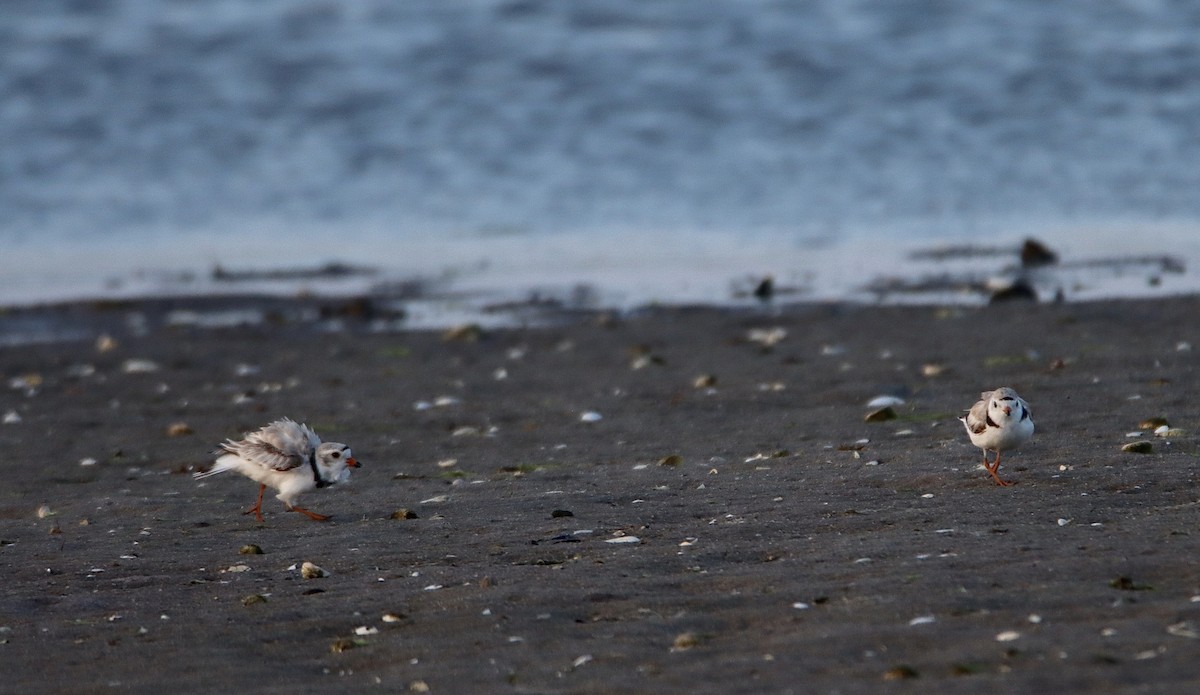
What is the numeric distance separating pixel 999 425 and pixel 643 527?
163 cm

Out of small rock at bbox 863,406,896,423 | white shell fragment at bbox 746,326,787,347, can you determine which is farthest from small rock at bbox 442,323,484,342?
small rock at bbox 863,406,896,423

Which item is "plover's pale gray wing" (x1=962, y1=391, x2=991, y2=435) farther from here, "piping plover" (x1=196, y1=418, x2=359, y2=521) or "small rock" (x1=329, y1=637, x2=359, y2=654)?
"small rock" (x1=329, y1=637, x2=359, y2=654)

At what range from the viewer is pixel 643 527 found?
6820 mm

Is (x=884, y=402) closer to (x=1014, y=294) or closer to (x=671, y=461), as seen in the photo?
(x=671, y=461)

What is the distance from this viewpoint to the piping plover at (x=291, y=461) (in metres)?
7.60

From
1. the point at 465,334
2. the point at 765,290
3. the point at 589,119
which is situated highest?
the point at 589,119

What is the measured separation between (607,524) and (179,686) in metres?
2.24

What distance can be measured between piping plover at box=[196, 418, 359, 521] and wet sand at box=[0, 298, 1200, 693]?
6.4 inches

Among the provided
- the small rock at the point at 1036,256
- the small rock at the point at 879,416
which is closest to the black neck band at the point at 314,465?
the small rock at the point at 879,416

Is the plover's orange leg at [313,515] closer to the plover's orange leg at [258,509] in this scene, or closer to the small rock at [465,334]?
the plover's orange leg at [258,509]

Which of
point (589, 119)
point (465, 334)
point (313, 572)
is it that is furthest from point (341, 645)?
point (589, 119)

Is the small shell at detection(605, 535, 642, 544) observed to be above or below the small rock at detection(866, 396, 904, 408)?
above

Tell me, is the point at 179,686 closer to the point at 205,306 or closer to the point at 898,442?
the point at 898,442

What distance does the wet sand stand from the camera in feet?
16.3
